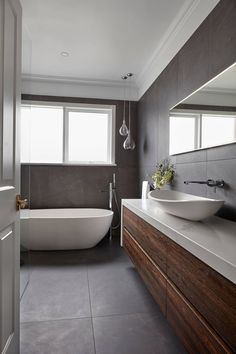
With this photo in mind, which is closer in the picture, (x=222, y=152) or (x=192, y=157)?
(x=222, y=152)

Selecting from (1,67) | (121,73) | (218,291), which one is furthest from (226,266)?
(121,73)

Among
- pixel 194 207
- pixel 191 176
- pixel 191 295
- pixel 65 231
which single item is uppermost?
pixel 191 176

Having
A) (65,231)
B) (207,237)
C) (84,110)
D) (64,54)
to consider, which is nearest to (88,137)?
(84,110)

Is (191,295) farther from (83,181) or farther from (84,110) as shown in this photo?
(84,110)

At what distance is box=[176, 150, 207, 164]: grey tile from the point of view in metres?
1.96

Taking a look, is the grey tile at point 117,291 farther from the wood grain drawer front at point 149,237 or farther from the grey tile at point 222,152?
the grey tile at point 222,152

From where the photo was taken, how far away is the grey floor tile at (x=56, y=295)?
1.84m

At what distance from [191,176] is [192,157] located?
17 centimetres

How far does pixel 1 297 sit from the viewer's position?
3.54 feet

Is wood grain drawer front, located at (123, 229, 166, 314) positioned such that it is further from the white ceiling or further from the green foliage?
the white ceiling

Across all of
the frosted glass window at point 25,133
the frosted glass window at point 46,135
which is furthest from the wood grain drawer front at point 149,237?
the frosted glass window at point 46,135

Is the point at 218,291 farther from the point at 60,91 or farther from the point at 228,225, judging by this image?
the point at 60,91

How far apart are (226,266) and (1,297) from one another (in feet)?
3.21

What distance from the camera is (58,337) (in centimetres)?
157
